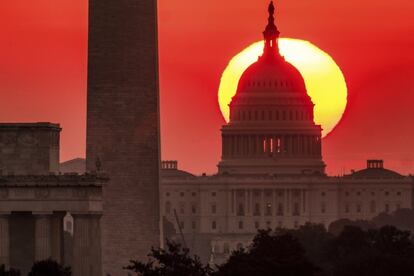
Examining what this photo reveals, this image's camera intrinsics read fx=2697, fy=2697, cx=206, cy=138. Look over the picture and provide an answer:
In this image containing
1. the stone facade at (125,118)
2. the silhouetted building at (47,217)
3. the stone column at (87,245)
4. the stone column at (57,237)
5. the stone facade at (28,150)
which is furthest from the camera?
the stone facade at (125,118)

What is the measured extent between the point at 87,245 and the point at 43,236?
2.44 meters

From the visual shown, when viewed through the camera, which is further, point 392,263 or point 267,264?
point 392,263

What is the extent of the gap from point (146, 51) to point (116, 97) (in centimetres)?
352

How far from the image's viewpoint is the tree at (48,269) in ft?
426

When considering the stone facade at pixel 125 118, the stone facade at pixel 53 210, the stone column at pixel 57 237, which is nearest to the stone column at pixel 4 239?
the stone facade at pixel 53 210

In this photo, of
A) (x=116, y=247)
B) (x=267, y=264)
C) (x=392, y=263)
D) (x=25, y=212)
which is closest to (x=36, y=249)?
(x=25, y=212)

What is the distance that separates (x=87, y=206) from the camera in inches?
5551

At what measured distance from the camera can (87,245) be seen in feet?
465

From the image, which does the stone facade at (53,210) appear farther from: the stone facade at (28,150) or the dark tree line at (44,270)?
the dark tree line at (44,270)

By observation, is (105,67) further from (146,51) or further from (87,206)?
(87,206)

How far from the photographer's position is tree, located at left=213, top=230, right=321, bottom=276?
454 feet

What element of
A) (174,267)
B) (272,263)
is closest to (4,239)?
(272,263)

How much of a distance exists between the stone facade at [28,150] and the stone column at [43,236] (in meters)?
3.84

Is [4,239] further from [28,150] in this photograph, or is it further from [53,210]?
[28,150]
